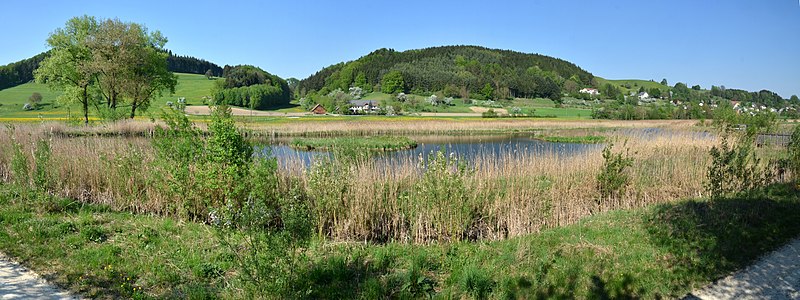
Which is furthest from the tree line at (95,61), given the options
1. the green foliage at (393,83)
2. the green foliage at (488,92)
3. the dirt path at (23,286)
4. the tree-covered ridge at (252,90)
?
the green foliage at (488,92)

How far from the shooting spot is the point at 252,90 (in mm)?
86312

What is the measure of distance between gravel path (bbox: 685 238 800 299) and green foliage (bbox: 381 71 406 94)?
4074 inches

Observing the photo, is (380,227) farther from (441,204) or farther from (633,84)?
(633,84)

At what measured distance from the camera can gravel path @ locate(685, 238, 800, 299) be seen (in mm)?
5027

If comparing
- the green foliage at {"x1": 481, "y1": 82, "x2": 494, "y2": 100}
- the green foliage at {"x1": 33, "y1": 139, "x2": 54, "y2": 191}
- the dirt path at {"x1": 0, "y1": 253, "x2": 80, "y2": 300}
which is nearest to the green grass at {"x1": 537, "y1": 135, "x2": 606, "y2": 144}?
the green foliage at {"x1": 33, "y1": 139, "x2": 54, "y2": 191}

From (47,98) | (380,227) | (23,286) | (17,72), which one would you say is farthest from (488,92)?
(23,286)

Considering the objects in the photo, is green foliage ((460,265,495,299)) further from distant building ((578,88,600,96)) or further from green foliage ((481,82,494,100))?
distant building ((578,88,600,96))

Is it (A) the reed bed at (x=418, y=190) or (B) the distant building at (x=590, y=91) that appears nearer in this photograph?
(A) the reed bed at (x=418, y=190)

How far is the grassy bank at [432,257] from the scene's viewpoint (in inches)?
199

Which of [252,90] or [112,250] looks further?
[252,90]

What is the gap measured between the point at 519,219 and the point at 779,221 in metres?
4.22

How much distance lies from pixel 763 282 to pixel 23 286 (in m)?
8.40

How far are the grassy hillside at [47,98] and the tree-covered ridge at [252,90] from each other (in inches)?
198

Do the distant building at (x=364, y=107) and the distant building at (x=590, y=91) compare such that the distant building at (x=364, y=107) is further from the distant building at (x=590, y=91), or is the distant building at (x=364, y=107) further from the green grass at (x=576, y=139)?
the distant building at (x=590, y=91)
